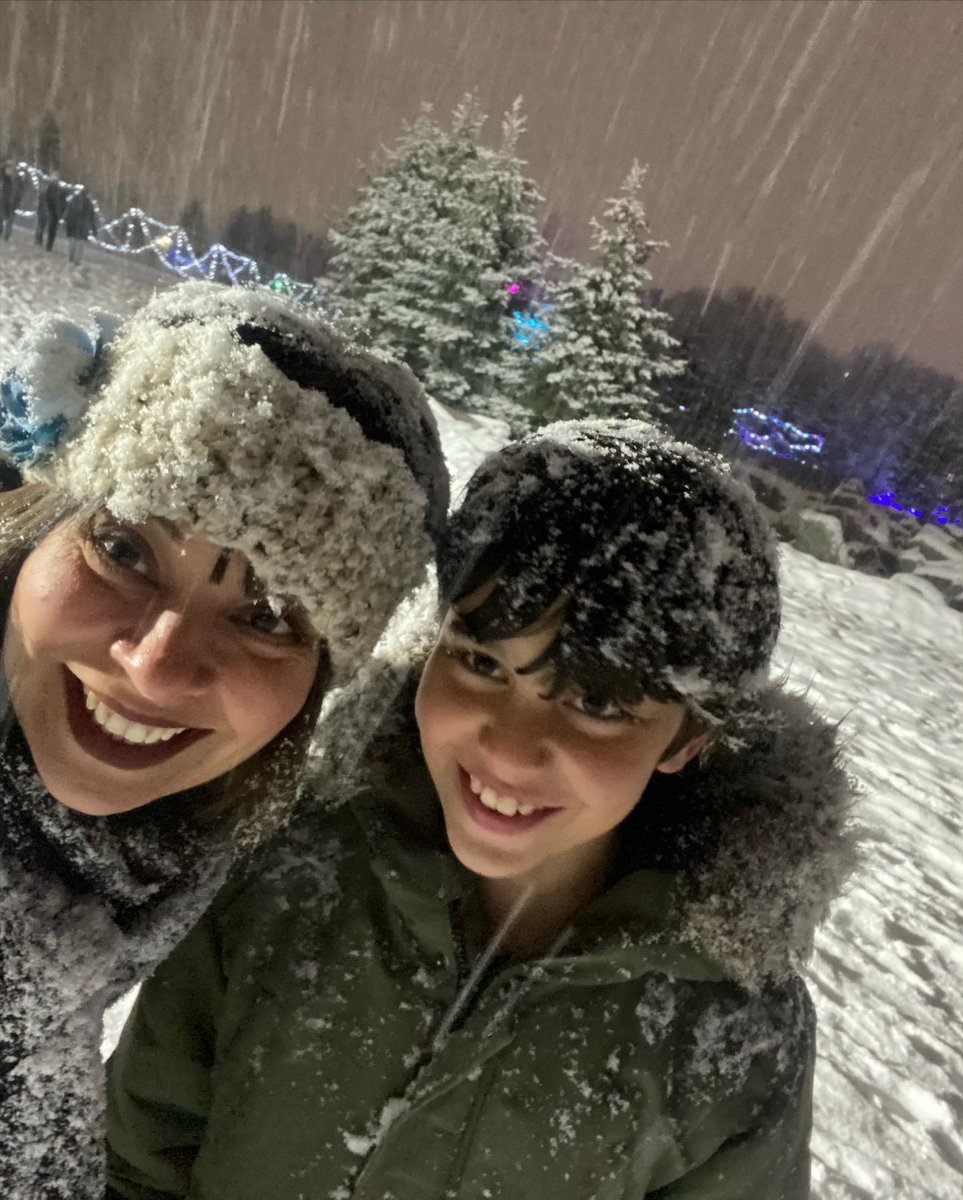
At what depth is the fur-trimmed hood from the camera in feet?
4.08

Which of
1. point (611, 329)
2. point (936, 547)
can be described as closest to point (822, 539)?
point (936, 547)

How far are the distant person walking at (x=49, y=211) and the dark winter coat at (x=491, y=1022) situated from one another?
1984 centimetres

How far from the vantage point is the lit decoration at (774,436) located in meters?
18.5

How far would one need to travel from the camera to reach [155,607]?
119cm

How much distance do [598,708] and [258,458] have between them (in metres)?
0.64

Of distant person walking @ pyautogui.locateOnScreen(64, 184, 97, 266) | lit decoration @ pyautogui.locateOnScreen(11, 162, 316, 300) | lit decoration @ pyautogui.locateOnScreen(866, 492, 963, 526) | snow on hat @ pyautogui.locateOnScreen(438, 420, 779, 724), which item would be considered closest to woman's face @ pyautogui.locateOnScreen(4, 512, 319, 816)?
snow on hat @ pyautogui.locateOnScreen(438, 420, 779, 724)

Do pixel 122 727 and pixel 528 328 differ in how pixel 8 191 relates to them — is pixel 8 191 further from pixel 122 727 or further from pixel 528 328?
pixel 122 727

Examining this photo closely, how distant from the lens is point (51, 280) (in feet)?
44.8

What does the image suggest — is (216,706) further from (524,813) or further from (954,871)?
(954,871)

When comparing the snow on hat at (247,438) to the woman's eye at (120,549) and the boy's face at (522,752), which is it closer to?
the woman's eye at (120,549)

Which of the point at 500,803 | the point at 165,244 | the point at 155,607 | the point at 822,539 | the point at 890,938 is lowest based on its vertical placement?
the point at 165,244

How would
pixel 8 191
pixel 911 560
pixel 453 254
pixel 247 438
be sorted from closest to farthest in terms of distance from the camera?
pixel 247 438
pixel 453 254
pixel 911 560
pixel 8 191

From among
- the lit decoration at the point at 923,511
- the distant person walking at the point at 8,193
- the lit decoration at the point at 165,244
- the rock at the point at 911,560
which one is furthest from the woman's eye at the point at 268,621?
the lit decoration at the point at 165,244

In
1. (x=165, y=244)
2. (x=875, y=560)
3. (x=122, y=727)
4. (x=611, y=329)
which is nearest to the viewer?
(x=122, y=727)
